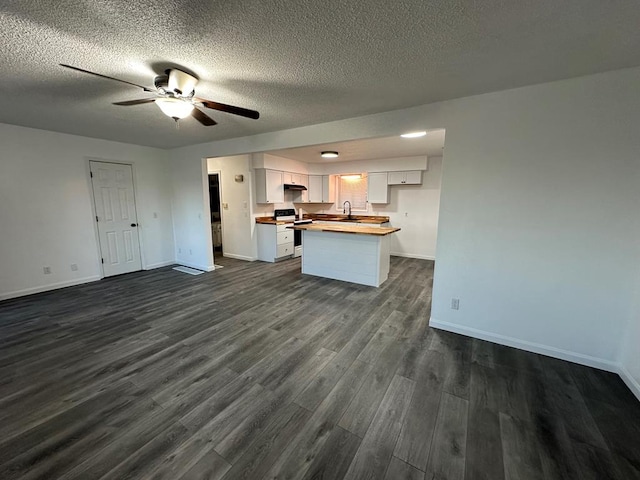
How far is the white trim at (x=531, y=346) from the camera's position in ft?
7.39

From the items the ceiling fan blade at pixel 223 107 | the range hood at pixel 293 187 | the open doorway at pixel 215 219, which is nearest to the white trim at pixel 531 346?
the ceiling fan blade at pixel 223 107

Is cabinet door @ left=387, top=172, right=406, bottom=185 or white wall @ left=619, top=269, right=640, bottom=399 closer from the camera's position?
white wall @ left=619, top=269, right=640, bottom=399

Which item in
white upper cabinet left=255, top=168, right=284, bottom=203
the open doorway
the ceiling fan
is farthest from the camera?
the open doorway

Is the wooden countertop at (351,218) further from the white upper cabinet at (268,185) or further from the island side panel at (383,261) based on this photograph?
the island side panel at (383,261)

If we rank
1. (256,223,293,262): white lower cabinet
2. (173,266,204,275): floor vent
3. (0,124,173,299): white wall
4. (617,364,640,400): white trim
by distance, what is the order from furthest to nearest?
(256,223,293,262): white lower cabinet → (173,266,204,275): floor vent → (0,124,173,299): white wall → (617,364,640,400): white trim

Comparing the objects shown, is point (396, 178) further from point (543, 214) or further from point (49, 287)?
point (49, 287)

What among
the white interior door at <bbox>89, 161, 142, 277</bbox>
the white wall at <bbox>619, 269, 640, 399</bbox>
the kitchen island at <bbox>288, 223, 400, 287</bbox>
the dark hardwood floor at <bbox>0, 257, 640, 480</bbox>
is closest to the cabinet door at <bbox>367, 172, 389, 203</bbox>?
the kitchen island at <bbox>288, 223, 400, 287</bbox>

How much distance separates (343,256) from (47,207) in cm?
482

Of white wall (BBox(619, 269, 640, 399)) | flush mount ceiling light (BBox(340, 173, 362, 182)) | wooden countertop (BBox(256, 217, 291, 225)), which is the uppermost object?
flush mount ceiling light (BBox(340, 173, 362, 182))

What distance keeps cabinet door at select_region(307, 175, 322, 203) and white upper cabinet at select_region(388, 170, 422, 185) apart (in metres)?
2.01

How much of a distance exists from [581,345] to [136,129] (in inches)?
234

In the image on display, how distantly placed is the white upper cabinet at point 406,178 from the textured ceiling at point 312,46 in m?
3.50

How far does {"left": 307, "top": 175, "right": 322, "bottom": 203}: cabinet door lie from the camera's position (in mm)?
7316

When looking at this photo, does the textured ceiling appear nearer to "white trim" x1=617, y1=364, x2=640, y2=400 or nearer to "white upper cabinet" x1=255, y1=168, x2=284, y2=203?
"white trim" x1=617, y1=364, x2=640, y2=400
